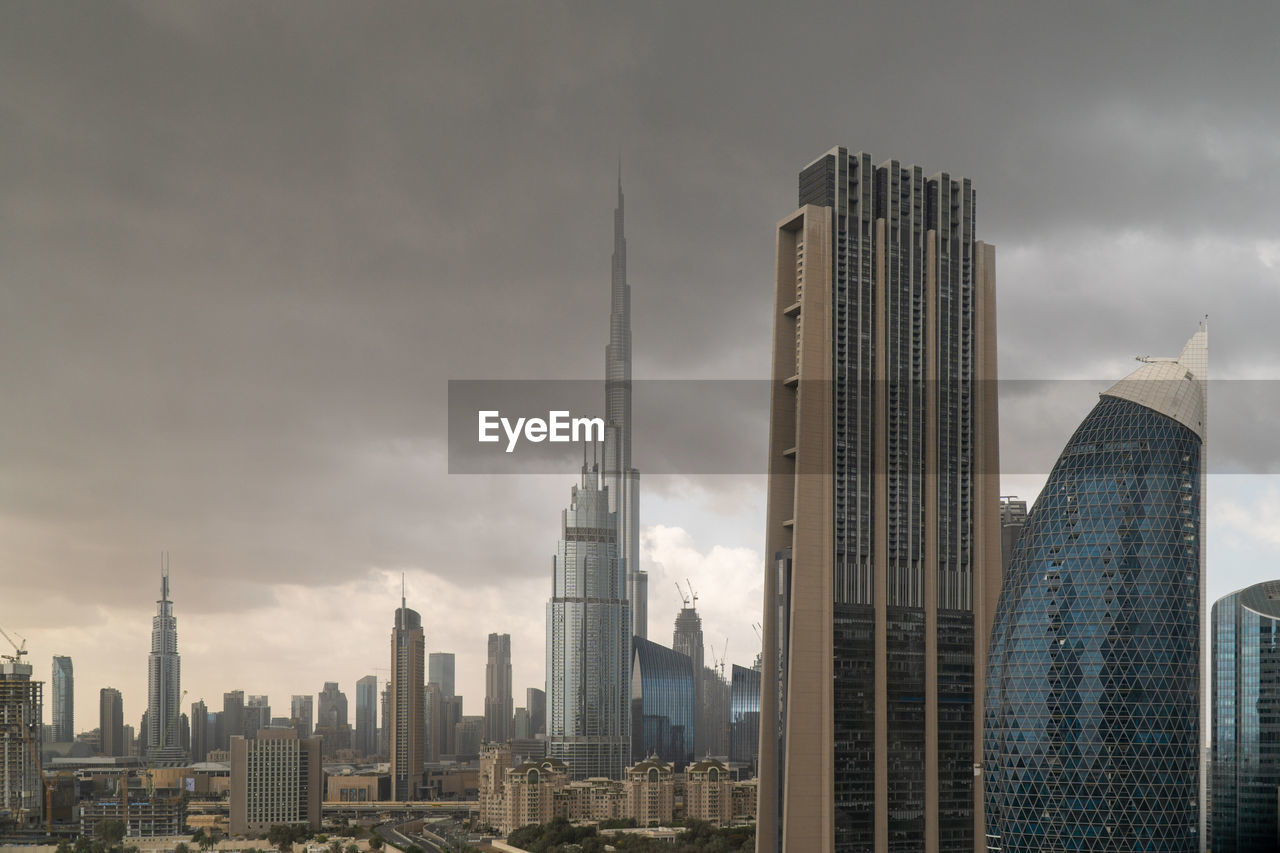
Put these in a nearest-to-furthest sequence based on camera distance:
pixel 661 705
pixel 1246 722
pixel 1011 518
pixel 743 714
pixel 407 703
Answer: pixel 1246 722 → pixel 1011 518 → pixel 407 703 → pixel 743 714 → pixel 661 705

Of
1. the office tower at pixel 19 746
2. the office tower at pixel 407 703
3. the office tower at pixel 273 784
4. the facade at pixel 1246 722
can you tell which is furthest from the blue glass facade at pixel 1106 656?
the office tower at pixel 407 703

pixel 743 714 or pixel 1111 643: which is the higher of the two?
pixel 1111 643

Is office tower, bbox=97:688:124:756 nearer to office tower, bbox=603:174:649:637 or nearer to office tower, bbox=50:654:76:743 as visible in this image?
office tower, bbox=50:654:76:743

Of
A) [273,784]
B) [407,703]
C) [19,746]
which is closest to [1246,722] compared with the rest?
[273,784]

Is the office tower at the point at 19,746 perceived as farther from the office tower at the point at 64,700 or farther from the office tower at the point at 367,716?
the office tower at the point at 367,716

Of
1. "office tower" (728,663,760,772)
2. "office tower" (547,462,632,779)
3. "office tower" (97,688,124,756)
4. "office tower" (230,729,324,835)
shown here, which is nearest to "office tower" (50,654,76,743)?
"office tower" (97,688,124,756)

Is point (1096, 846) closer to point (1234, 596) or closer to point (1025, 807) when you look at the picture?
point (1025, 807)

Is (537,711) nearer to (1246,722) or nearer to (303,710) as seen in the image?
(303,710)
